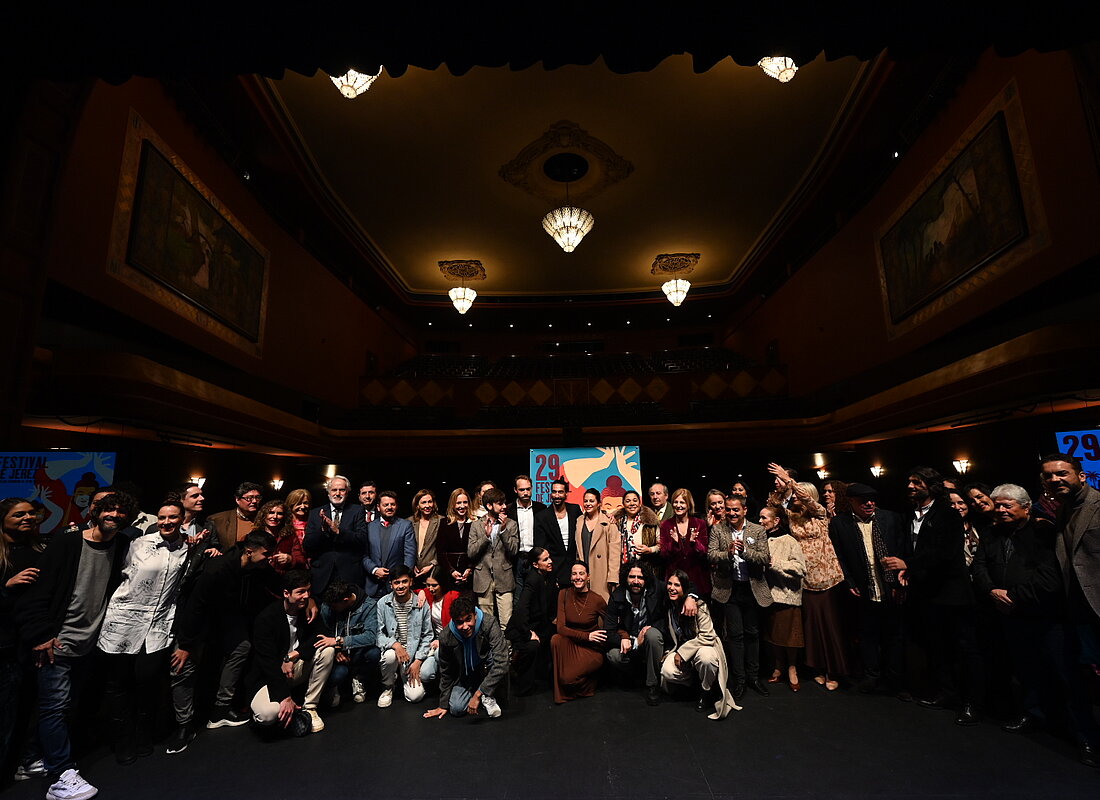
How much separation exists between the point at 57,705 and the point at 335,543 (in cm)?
177

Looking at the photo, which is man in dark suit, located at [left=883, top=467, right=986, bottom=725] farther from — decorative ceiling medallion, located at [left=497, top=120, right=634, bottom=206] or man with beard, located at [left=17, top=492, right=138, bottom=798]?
decorative ceiling medallion, located at [left=497, top=120, right=634, bottom=206]

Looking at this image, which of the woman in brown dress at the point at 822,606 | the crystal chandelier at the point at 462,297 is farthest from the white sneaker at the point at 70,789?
the crystal chandelier at the point at 462,297

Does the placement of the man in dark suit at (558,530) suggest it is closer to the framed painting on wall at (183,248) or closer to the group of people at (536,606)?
the group of people at (536,606)

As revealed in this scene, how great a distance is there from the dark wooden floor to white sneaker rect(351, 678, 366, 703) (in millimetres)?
212

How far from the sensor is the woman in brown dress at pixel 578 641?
12.6ft

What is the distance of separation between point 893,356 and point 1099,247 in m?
3.07

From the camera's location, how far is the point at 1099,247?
4.30 metres

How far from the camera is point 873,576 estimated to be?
12.7 ft

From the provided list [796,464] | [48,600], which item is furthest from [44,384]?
[796,464]

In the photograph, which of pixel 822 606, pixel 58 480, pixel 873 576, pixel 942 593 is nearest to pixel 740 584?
pixel 822 606

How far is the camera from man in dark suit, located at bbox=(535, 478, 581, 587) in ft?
15.1

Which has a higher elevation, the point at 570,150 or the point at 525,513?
the point at 570,150

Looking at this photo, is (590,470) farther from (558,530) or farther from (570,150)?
(570,150)

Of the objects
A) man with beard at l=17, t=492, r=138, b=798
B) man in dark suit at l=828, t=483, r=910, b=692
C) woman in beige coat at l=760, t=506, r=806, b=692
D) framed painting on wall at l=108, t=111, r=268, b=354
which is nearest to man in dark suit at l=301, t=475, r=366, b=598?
man with beard at l=17, t=492, r=138, b=798
